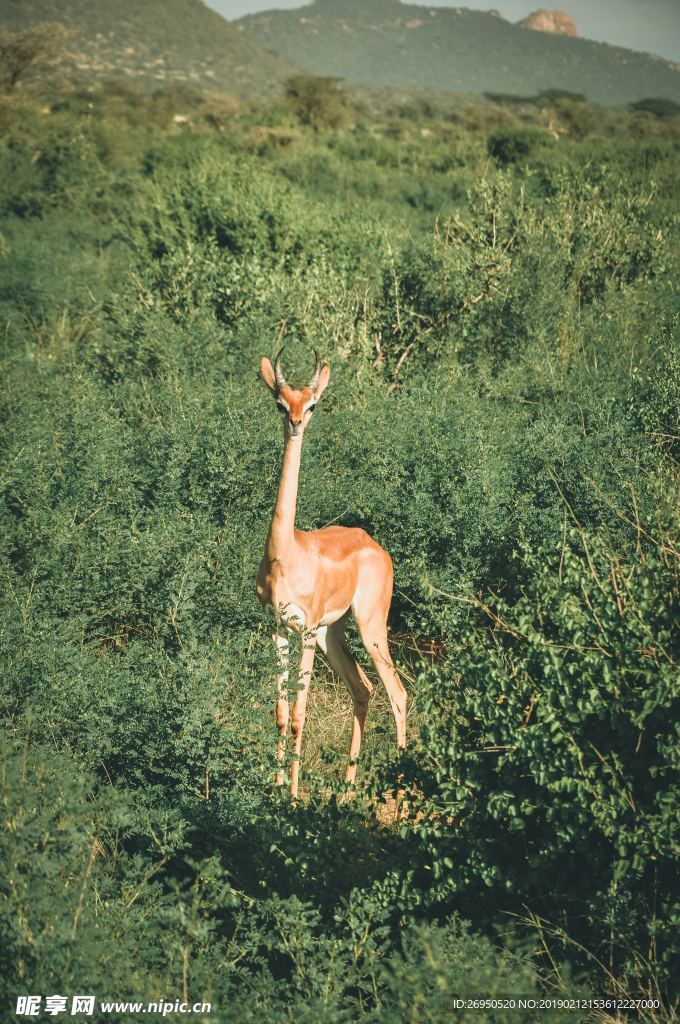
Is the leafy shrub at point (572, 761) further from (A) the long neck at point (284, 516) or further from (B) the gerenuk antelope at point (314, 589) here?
(A) the long neck at point (284, 516)

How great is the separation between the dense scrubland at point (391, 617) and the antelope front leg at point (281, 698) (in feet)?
0.43

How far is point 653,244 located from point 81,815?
13498mm

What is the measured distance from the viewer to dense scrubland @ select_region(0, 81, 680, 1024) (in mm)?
4199

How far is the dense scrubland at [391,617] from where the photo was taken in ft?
13.8

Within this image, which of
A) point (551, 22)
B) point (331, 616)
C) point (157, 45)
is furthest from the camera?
point (551, 22)

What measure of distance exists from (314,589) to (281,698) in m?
1.14

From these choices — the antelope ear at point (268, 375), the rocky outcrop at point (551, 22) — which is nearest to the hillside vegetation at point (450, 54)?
the rocky outcrop at point (551, 22)

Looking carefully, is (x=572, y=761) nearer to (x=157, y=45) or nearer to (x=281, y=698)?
(x=281, y=698)

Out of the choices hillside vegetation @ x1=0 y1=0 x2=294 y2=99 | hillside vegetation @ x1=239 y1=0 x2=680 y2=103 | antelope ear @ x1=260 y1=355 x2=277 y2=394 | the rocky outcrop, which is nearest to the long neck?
antelope ear @ x1=260 y1=355 x2=277 y2=394

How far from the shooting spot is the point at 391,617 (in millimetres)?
8773

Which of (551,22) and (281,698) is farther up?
(551,22)

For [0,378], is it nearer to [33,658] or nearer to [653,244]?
[33,658]

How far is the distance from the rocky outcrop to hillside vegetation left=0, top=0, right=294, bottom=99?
297 feet

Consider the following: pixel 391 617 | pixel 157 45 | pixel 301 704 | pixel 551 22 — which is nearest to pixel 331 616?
pixel 301 704
